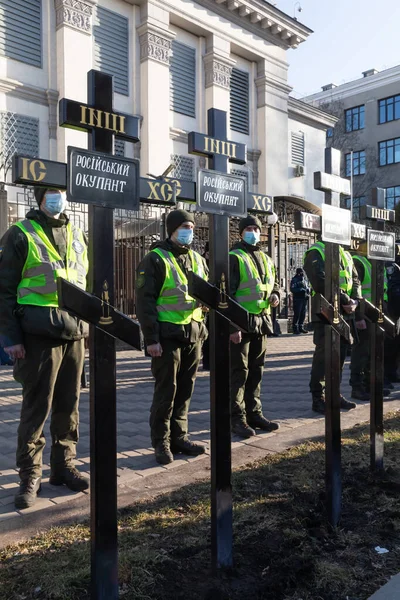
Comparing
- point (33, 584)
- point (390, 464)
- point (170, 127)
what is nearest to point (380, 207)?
point (390, 464)

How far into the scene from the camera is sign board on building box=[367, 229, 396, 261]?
4.62 meters

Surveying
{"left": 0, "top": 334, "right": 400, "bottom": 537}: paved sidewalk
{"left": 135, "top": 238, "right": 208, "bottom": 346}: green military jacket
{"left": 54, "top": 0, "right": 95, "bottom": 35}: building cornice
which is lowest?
{"left": 0, "top": 334, "right": 400, "bottom": 537}: paved sidewalk

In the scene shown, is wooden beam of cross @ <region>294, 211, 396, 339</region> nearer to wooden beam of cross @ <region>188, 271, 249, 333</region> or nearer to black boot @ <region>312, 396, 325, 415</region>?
wooden beam of cross @ <region>188, 271, 249, 333</region>

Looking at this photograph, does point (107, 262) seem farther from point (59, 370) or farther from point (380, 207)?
point (380, 207)

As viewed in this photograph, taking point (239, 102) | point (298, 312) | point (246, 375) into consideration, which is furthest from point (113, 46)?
point (246, 375)

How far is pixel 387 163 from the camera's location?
48.7m

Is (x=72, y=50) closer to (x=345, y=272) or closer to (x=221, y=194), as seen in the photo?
(x=345, y=272)

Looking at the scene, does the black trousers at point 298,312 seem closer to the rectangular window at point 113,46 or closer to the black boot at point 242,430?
the rectangular window at point 113,46

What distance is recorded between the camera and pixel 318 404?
22.4 feet

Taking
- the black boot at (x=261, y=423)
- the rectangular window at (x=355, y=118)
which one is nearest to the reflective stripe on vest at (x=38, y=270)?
the black boot at (x=261, y=423)

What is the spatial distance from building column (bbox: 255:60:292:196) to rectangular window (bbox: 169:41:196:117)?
4.00 meters

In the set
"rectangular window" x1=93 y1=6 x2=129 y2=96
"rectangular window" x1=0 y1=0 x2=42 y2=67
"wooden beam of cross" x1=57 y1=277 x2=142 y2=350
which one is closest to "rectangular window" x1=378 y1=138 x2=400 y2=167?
"rectangular window" x1=93 y1=6 x2=129 y2=96

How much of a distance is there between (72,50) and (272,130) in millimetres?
10765

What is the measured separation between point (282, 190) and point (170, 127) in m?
7.27
